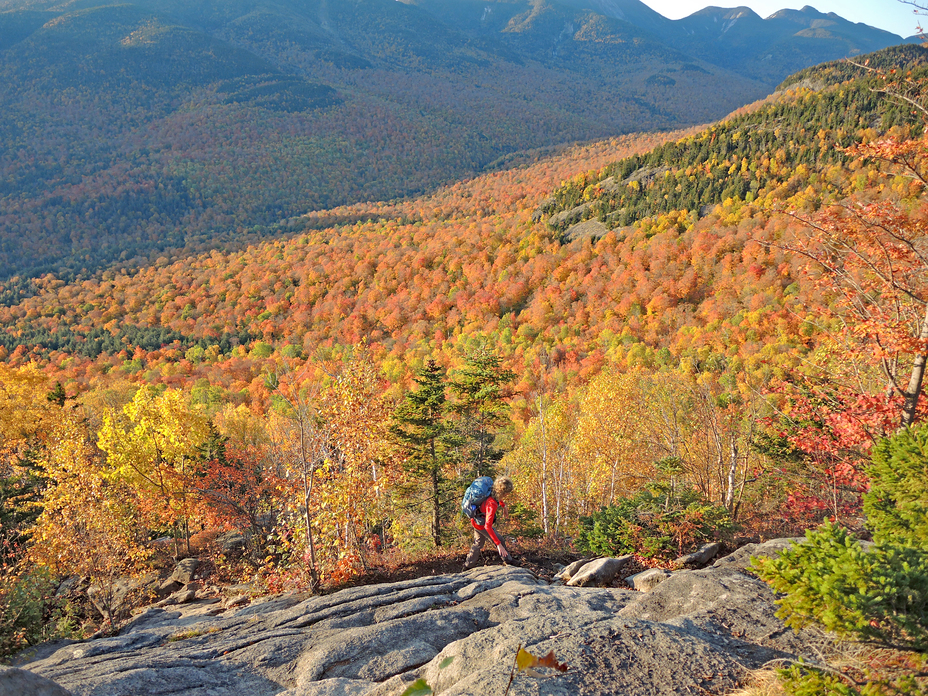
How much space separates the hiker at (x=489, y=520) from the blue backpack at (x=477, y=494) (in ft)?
0.19

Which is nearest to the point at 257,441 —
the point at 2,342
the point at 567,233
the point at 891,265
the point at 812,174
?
the point at 891,265

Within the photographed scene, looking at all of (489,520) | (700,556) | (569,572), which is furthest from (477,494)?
(700,556)

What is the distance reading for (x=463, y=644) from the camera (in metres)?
5.59

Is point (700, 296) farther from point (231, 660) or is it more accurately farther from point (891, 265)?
point (231, 660)

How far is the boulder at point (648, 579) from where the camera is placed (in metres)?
8.85

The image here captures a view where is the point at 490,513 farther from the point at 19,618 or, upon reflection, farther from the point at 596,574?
the point at 19,618

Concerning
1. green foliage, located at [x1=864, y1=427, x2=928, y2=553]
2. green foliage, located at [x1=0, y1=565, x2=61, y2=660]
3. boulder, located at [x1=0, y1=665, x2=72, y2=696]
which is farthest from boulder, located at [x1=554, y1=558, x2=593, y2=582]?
green foliage, located at [x1=0, y1=565, x2=61, y2=660]

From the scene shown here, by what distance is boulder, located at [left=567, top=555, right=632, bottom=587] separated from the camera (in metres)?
9.45

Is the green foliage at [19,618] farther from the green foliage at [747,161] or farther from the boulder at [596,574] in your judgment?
the green foliage at [747,161]

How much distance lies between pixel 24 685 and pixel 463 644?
404cm

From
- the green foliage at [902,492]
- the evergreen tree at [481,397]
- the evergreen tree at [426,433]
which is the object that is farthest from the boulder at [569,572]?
the evergreen tree at [481,397]

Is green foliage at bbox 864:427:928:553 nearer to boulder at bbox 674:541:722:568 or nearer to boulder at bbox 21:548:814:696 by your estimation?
boulder at bbox 21:548:814:696

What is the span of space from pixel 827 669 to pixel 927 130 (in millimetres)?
6119

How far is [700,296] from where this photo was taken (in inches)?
2682
